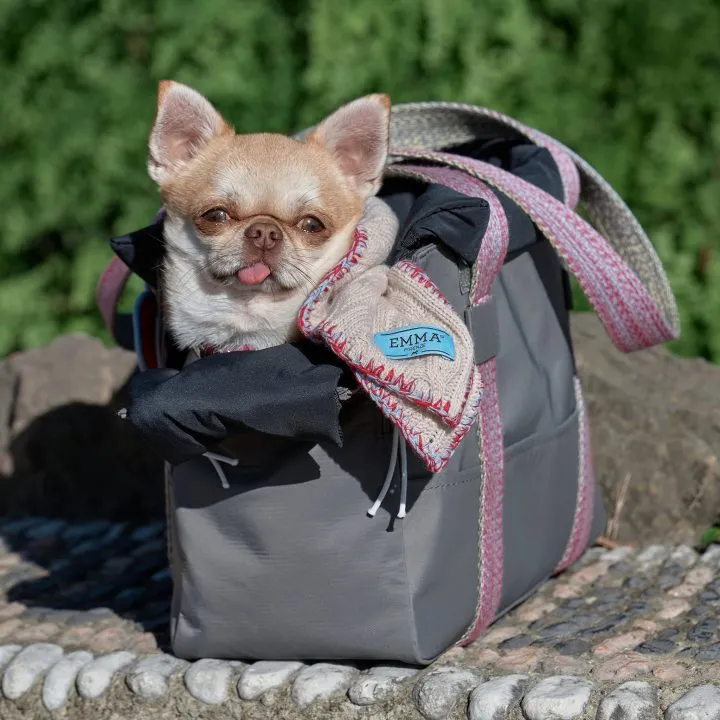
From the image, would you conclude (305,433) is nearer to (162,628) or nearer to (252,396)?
(252,396)

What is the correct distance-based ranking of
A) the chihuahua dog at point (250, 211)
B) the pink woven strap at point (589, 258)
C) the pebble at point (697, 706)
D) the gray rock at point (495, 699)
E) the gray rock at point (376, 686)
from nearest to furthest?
the pebble at point (697, 706) → the gray rock at point (495, 699) → the gray rock at point (376, 686) → the chihuahua dog at point (250, 211) → the pink woven strap at point (589, 258)

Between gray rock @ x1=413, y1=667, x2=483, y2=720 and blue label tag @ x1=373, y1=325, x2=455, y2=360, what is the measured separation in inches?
25.8

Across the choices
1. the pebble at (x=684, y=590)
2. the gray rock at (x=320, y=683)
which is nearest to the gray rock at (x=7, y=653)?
the gray rock at (x=320, y=683)

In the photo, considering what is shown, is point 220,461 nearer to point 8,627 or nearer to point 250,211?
point 250,211

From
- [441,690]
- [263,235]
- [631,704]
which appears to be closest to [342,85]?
[263,235]

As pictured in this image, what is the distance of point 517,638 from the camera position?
2627 mm

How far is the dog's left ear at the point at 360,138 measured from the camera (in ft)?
8.50

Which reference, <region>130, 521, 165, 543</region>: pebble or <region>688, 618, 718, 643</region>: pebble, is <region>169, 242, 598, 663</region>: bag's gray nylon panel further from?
<region>130, 521, 165, 543</region>: pebble

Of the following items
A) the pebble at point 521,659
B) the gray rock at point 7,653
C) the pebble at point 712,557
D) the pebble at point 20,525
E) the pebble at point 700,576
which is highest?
the pebble at point 521,659

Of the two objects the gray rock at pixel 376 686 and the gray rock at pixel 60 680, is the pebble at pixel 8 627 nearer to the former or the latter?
the gray rock at pixel 60 680

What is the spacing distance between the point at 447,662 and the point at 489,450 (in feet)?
1.49

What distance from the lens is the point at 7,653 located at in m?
2.74

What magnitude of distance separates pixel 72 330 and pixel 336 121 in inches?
98.1

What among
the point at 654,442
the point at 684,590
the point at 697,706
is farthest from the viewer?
the point at 654,442
